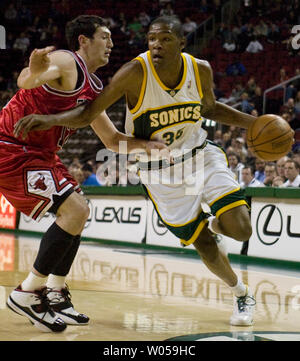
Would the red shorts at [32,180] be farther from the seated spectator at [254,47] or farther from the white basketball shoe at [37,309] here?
the seated spectator at [254,47]

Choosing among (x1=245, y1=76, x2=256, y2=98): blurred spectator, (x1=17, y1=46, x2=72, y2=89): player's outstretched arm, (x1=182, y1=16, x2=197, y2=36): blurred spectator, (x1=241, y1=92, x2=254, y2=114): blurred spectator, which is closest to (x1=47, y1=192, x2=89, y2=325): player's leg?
(x1=17, y1=46, x2=72, y2=89): player's outstretched arm

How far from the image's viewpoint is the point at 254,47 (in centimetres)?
1526

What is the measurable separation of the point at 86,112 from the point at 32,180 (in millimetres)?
535

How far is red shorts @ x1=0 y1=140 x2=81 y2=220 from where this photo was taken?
3.63 metres

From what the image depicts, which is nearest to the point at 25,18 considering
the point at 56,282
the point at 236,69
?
the point at 236,69

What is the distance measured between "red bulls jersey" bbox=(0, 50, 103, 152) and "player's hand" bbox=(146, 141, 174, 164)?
0.54 meters

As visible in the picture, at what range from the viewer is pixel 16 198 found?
147 inches

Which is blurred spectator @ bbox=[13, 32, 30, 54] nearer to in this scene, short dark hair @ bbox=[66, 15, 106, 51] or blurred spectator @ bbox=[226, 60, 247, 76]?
blurred spectator @ bbox=[226, 60, 247, 76]

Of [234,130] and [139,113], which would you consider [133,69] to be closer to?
[139,113]

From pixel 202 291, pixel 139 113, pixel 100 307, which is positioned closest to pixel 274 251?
pixel 202 291

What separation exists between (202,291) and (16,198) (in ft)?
7.27

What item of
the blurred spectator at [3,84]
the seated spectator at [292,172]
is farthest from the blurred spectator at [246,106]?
the blurred spectator at [3,84]

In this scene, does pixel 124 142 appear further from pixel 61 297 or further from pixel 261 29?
pixel 261 29

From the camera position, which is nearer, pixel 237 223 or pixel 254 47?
pixel 237 223
